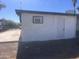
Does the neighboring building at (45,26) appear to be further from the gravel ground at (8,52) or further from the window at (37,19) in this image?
the gravel ground at (8,52)

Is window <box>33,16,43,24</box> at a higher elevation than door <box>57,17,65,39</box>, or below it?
higher

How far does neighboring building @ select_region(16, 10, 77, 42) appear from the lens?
16.0 meters

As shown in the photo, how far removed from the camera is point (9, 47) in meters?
6.56

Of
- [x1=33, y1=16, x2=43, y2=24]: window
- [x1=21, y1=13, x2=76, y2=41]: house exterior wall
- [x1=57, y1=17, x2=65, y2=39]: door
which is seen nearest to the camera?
[x1=21, y1=13, x2=76, y2=41]: house exterior wall

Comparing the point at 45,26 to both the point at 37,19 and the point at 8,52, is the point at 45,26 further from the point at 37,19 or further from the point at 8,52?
the point at 8,52

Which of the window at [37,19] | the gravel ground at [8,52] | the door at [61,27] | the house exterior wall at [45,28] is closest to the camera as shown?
the gravel ground at [8,52]

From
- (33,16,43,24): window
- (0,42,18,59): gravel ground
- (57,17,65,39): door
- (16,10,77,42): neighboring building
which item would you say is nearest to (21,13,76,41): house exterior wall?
(16,10,77,42): neighboring building

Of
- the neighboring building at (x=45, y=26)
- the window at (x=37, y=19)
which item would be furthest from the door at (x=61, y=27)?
the window at (x=37, y=19)

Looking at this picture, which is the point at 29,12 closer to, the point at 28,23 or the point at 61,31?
the point at 28,23

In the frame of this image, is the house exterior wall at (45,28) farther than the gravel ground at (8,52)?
Yes

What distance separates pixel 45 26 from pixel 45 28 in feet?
0.62

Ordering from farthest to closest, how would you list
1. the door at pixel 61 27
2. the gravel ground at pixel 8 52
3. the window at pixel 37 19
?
the door at pixel 61 27
the window at pixel 37 19
the gravel ground at pixel 8 52

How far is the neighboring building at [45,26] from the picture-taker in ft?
52.5

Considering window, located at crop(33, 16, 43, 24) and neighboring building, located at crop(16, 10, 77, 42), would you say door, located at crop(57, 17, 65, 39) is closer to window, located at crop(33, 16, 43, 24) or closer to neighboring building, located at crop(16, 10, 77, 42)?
neighboring building, located at crop(16, 10, 77, 42)
